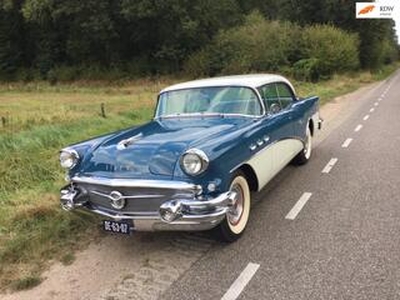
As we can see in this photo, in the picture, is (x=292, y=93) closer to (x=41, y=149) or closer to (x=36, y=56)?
(x=41, y=149)

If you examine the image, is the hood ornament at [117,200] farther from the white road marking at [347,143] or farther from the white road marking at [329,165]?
the white road marking at [347,143]

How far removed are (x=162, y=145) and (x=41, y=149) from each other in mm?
5294

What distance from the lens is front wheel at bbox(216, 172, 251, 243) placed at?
4891 mm

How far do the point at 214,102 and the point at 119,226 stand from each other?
226 cm

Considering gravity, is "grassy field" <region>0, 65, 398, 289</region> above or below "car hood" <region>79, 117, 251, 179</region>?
below

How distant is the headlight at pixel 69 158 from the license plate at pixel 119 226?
33.6 inches

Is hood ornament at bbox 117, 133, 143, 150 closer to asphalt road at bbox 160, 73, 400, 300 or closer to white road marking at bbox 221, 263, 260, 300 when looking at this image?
asphalt road at bbox 160, 73, 400, 300

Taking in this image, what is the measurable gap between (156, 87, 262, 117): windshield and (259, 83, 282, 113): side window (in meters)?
0.25

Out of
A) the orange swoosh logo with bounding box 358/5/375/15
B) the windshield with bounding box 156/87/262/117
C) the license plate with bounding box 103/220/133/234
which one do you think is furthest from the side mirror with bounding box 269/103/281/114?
the orange swoosh logo with bounding box 358/5/375/15

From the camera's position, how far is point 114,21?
4428 centimetres

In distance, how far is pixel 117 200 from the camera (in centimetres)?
468

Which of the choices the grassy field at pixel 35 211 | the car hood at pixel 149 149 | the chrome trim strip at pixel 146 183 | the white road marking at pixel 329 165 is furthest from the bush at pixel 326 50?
the chrome trim strip at pixel 146 183

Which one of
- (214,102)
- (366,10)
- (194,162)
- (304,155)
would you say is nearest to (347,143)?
(304,155)

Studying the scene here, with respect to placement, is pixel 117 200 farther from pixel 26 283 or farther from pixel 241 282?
pixel 241 282
